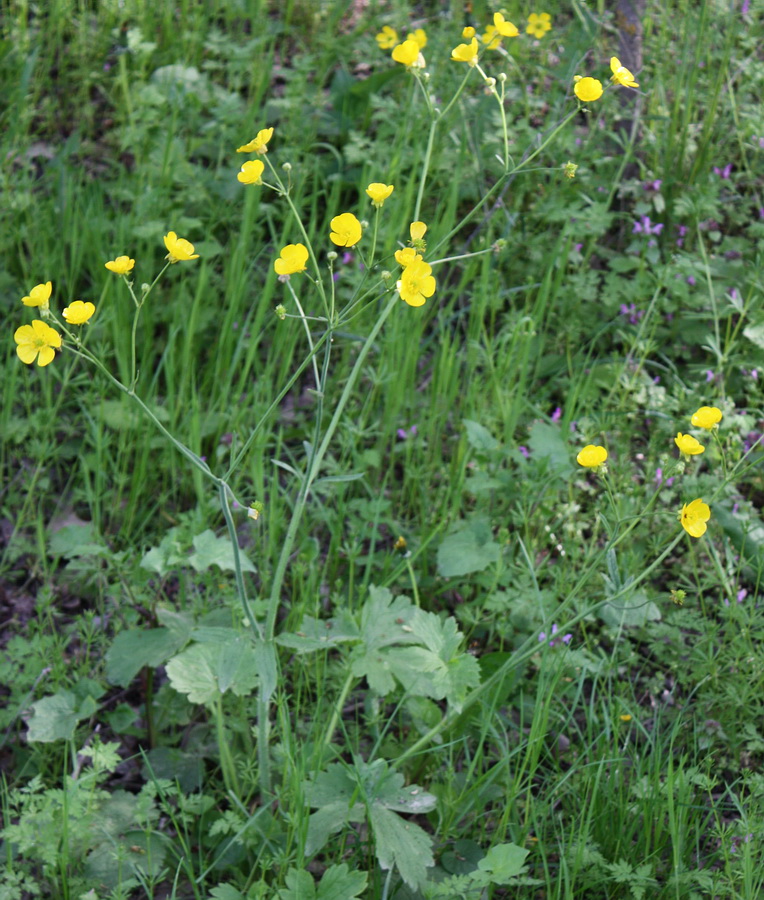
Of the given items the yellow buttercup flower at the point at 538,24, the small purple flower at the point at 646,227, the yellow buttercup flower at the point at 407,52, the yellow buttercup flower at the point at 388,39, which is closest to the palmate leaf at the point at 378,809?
the yellow buttercup flower at the point at 407,52

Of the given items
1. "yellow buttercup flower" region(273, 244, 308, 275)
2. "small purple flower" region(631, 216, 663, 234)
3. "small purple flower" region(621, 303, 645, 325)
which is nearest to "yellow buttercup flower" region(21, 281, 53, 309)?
"yellow buttercup flower" region(273, 244, 308, 275)

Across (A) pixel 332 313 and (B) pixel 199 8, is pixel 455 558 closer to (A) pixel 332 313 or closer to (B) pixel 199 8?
(A) pixel 332 313

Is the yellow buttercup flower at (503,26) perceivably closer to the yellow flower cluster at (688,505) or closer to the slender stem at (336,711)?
the yellow flower cluster at (688,505)

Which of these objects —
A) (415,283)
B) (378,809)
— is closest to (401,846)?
(378,809)

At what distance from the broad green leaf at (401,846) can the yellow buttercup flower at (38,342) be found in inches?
34.5

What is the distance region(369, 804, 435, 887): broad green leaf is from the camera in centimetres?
136

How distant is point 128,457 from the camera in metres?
2.27

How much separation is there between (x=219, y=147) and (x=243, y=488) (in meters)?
1.46

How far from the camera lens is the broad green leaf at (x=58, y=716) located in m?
1.59

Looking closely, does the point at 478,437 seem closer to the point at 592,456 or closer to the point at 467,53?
the point at 592,456

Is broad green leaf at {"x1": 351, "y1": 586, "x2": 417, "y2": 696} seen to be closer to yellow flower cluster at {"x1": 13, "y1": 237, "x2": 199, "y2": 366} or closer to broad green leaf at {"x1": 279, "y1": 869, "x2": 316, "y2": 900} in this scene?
broad green leaf at {"x1": 279, "y1": 869, "x2": 316, "y2": 900}

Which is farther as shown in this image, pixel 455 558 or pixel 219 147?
pixel 219 147

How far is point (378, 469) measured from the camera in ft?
7.59

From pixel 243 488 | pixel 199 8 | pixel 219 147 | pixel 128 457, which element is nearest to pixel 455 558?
pixel 243 488
